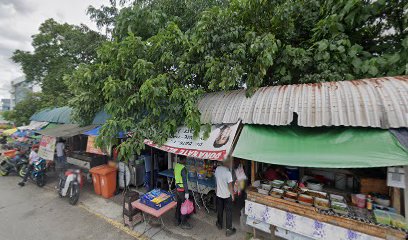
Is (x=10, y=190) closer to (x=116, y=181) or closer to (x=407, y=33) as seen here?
(x=116, y=181)

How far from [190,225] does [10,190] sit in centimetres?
773

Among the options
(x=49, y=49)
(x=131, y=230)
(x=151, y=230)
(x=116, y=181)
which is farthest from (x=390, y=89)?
(x=49, y=49)

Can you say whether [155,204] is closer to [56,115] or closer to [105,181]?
[105,181]

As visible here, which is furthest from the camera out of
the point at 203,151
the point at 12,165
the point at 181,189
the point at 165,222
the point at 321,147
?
the point at 12,165

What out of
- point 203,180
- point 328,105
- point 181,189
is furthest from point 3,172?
point 328,105

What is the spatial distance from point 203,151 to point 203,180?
6.99ft

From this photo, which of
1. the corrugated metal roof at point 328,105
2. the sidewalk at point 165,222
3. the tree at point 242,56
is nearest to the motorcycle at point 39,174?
the sidewalk at point 165,222

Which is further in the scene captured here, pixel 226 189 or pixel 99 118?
pixel 99 118

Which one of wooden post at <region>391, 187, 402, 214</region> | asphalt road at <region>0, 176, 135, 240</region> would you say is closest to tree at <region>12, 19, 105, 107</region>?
asphalt road at <region>0, 176, 135, 240</region>

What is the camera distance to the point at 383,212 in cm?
356

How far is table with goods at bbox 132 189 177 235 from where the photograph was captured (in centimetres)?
488

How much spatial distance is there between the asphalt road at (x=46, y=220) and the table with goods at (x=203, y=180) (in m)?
2.21

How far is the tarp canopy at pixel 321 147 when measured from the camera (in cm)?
304

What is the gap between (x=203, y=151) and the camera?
14.9ft
